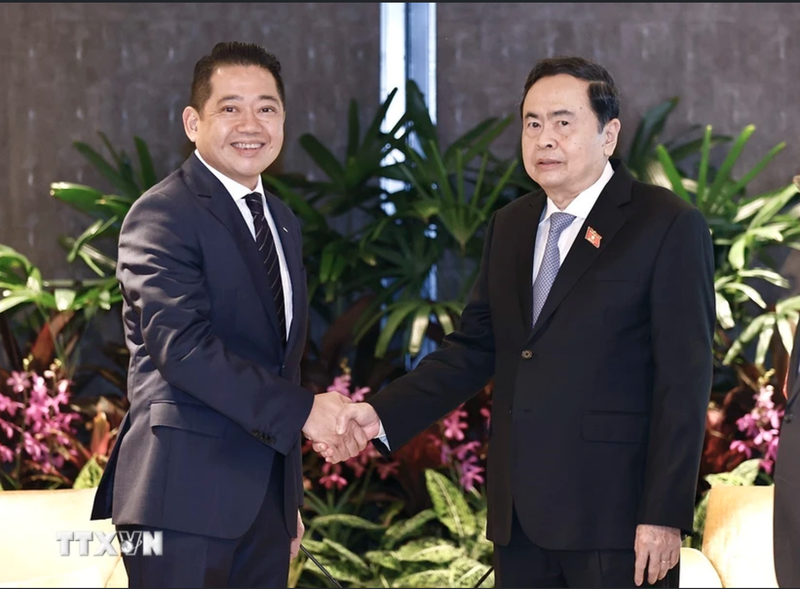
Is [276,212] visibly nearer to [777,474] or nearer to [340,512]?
[777,474]

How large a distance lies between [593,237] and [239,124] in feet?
2.68

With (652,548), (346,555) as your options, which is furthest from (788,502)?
(346,555)

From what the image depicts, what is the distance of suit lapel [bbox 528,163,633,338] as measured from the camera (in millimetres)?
2258

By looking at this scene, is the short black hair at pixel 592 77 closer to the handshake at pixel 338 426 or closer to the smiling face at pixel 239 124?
the smiling face at pixel 239 124

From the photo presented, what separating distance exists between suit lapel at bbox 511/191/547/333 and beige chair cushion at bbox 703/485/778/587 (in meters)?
1.41

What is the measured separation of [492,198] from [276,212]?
66.3 inches

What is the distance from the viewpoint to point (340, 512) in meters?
4.11

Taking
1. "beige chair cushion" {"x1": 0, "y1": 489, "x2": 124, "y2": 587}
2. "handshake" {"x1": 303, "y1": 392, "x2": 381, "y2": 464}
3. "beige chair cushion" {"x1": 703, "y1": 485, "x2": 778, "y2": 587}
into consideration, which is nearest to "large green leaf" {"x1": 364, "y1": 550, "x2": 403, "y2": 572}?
"beige chair cushion" {"x1": 0, "y1": 489, "x2": 124, "y2": 587}

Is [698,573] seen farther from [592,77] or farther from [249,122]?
[249,122]

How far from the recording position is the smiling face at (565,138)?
236 centimetres

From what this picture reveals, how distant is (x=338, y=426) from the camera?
2.54m

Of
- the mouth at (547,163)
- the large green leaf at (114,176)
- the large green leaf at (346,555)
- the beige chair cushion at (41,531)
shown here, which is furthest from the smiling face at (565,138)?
the large green leaf at (114,176)

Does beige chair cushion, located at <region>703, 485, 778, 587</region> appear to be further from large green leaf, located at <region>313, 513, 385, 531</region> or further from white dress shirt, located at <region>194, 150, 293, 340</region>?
white dress shirt, located at <region>194, 150, 293, 340</region>

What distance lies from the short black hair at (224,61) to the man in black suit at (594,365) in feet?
2.02
